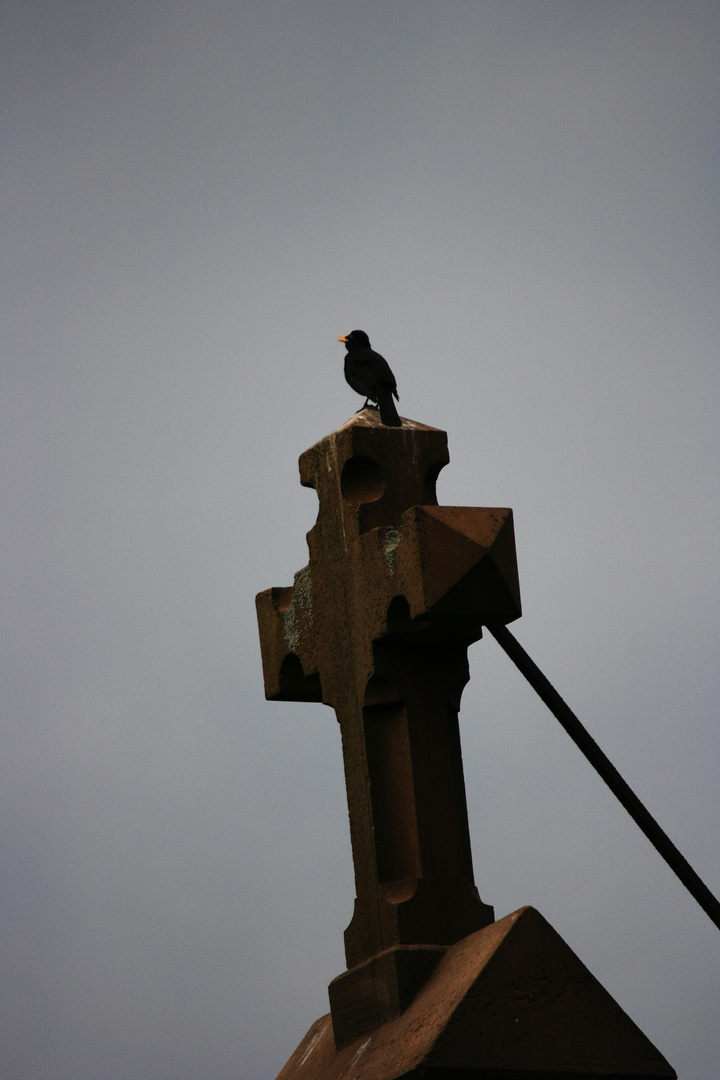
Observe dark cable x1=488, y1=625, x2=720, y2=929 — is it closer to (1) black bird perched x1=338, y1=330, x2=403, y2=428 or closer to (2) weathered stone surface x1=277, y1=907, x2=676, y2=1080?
(2) weathered stone surface x1=277, y1=907, x2=676, y2=1080

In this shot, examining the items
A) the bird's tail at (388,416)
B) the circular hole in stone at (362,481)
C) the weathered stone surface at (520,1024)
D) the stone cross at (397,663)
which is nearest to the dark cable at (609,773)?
the stone cross at (397,663)

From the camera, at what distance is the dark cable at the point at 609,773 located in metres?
5.79

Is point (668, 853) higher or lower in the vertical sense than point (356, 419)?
lower

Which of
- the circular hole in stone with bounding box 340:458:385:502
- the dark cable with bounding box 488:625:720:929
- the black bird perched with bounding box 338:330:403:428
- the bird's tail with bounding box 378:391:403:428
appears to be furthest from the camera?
the black bird perched with bounding box 338:330:403:428

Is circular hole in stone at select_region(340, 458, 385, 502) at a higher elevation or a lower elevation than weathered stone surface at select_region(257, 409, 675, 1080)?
higher

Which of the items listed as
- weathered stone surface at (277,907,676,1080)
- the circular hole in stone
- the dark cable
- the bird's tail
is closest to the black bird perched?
the bird's tail

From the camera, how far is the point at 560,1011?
537cm

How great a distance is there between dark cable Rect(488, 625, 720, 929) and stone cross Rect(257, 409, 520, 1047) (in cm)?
14

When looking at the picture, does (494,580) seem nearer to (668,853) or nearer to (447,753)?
(447,753)

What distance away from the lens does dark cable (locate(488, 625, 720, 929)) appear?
19.0 feet

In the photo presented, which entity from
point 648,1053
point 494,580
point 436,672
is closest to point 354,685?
point 436,672

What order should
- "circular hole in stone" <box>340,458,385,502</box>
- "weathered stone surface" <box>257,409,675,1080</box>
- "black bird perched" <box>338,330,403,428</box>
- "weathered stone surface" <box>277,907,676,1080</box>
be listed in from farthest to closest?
"black bird perched" <box>338,330,403,428</box> < "circular hole in stone" <box>340,458,385,502</box> < "weathered stone surface" <box>257,409,675,1080</box> < "weathered stone surface" <box>277,907,676,1080</box>

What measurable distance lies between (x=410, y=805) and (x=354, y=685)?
1.70ft

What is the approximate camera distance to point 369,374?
9.10 meters
